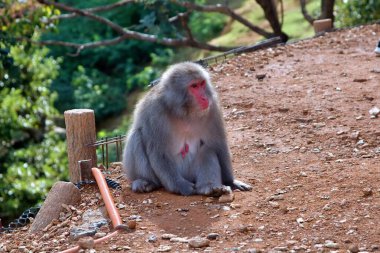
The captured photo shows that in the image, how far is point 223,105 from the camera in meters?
8.55

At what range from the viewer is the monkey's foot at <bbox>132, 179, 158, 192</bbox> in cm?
641

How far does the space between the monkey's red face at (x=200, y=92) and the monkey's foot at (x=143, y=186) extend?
0.81 metres

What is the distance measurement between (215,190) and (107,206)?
0.84 m

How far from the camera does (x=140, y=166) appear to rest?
21.2ft

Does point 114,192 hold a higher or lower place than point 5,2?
lower

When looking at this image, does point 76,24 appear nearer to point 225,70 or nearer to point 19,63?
point 19,63

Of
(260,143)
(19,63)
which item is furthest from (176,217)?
(19,63)

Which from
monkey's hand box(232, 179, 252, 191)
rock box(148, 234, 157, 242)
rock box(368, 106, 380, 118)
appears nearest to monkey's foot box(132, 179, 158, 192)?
monkey's hand box(232, 179, 252, 191)

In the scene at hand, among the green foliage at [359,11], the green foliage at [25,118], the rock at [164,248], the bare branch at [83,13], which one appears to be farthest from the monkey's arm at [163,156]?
the green foliage at [359,11]

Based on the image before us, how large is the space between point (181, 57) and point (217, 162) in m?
14.1

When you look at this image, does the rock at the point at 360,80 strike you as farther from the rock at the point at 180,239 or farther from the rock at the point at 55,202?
the rock at the point at 180,239

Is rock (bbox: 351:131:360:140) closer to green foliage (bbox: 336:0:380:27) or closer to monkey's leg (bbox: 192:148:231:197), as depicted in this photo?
monkey's leg (bbox: 192:148:231:197)

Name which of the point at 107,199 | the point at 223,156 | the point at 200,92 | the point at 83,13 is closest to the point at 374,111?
the point at 223,156

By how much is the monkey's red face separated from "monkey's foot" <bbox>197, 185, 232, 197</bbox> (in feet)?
2.04
